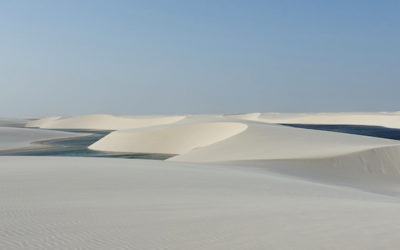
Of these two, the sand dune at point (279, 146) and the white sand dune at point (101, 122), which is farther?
the white sand dune at point (101, 122)

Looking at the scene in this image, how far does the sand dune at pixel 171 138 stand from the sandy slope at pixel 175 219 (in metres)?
22.5

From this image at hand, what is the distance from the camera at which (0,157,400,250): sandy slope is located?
14.4 feet

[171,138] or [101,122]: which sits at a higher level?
[101,122]

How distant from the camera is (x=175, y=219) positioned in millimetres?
5422

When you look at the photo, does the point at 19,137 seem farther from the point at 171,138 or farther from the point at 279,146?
the point at 279,146

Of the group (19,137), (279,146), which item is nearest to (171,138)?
(279,146)

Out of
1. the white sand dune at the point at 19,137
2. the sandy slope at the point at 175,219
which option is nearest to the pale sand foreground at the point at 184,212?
the sandy slope at the point at 175,219

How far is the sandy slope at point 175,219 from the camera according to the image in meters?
4.38

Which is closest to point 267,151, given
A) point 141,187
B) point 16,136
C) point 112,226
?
point 141,187

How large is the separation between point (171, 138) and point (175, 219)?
27.8m

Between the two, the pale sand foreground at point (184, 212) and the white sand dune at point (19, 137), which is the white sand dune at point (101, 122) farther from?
the pale sand foreground at point (184, 212)

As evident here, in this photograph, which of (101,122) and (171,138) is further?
(101,122)

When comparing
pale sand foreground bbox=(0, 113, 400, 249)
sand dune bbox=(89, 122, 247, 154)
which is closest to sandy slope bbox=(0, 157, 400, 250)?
pale sand foreground bbox=(0, 113, 400, 249)

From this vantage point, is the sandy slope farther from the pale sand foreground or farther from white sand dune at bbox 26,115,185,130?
white sand dune at bbox 26,115,185,130
